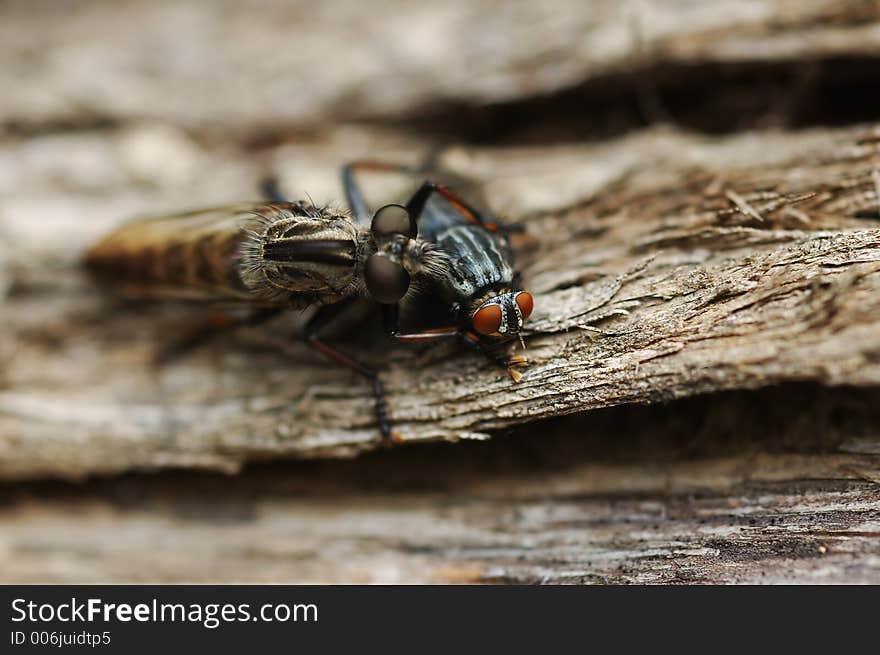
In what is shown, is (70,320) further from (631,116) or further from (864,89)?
(864,89)

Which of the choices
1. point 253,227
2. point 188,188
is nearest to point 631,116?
point 253,227

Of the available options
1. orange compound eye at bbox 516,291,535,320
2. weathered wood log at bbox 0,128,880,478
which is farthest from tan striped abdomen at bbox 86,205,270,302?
orange compound eye at bbox 516,291,535,320

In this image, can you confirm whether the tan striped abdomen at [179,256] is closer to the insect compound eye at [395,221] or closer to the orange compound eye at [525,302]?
the insect compound eye at [395,221]

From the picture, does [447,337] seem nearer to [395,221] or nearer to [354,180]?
[395,221]

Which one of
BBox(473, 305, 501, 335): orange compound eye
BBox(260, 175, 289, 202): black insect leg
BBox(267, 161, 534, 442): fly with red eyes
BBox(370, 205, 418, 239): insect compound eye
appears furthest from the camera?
BBox(260, 175, 289, 202): black insect leg

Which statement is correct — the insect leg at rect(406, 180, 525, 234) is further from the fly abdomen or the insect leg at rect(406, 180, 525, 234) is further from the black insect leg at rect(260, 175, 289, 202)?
the black insect leg at rect(260, 175, 289, 202)

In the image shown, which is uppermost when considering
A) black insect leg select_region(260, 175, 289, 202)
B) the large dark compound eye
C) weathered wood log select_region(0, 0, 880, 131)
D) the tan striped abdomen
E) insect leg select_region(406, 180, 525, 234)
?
weathered wood log select_region(0, 0, 880, 131)

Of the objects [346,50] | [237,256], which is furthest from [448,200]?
[346,50]
